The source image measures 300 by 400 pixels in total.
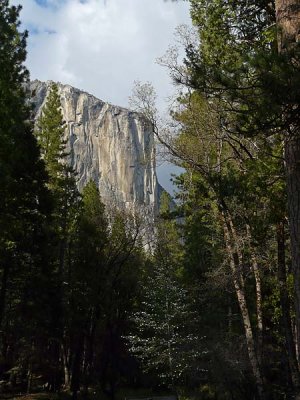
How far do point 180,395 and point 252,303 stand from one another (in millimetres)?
7659

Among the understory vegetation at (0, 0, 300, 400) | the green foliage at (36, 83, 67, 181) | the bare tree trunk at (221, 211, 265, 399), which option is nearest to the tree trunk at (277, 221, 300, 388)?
the understory vegetation at (0, 0, 300, 400)

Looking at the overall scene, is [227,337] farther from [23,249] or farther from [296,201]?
[296,201]

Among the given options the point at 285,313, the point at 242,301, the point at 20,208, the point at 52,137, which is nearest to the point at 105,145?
the point at 52,137

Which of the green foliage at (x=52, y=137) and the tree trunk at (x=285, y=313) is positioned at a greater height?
the green foliage at (x=52, y=137)

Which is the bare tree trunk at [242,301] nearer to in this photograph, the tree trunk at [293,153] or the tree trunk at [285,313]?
the tree trunk at [285,313]

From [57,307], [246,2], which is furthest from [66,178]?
[246,2]

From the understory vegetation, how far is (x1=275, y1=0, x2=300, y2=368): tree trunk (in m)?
0.02

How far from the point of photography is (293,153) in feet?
19.2

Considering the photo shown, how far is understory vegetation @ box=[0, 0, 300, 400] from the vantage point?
20.3 ft

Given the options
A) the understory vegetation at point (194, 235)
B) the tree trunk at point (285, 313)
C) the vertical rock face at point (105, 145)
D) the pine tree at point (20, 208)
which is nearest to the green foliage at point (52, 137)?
the understory vegetation at point (194, 235)

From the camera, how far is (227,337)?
68.1ft

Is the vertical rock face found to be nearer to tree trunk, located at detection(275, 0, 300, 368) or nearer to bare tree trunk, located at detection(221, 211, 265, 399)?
Result: bare tree trunk, located at detection(221, 211, 265, 399)

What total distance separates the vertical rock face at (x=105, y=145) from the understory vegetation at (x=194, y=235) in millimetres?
81460

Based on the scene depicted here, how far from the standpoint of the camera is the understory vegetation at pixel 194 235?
6199 millimetres
